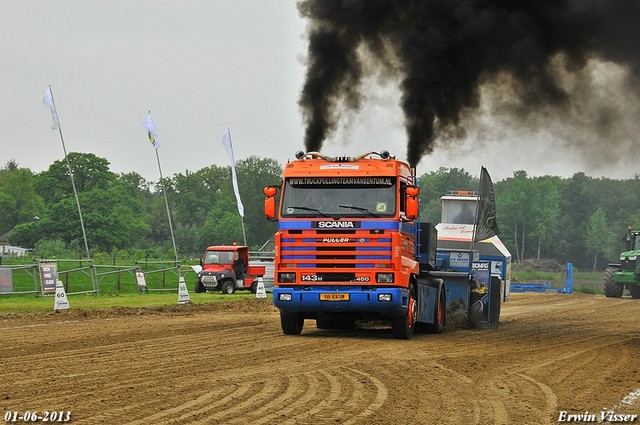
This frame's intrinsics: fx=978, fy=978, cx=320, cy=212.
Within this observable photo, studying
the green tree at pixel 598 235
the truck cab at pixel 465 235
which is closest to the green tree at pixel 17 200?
the green tree at pixel 598 235

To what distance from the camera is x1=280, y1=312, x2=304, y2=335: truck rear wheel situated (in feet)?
64.6

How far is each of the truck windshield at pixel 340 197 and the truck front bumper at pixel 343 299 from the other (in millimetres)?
1426

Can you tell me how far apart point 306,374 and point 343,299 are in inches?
212

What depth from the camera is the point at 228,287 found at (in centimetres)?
4409

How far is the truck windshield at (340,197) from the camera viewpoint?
1850cm

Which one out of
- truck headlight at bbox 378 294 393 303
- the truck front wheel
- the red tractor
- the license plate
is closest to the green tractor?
the red tractor

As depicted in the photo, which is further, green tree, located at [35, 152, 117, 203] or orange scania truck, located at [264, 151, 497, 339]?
green tree, located at [35, 152, 117, 203]

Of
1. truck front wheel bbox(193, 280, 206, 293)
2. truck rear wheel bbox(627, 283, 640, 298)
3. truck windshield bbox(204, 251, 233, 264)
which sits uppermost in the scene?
truck windshield bbox(204, 251, 233, 264)

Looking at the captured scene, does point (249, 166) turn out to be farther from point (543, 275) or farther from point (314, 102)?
point (314, 102)

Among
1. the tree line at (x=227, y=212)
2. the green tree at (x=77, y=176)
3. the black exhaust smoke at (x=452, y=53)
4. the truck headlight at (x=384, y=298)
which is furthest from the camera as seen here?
the green tree at (x=77, y=176)

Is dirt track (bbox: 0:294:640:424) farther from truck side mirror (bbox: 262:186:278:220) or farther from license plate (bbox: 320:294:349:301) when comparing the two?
truck side mirror (bbox: 262:186:278:220)

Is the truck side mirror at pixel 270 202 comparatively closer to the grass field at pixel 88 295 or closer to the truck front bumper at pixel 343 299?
the truck front bumper at pixel 343 299

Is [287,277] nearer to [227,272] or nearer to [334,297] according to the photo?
[334,297]

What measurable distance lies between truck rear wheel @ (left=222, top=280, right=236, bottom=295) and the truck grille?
84.5 feet
